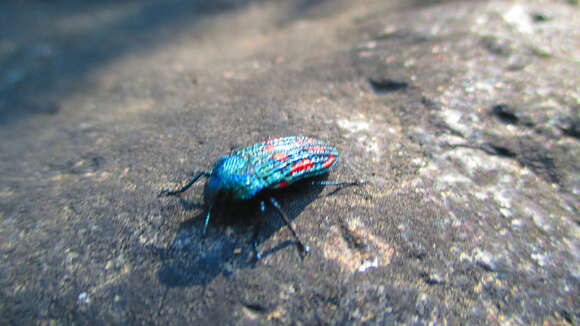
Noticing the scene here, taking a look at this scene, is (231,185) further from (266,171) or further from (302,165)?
(302,165)

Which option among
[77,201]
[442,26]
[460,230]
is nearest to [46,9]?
[77,201]

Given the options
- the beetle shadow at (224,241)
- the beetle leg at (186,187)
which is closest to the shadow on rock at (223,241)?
the beetle shadow at (224,241)

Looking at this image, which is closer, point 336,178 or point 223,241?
point 223,241

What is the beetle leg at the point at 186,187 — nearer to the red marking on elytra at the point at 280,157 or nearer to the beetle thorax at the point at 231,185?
the beetle thorax at the point at 231,185

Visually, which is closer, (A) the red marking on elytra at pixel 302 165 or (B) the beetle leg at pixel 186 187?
(A) the red marking on elytra at pixel 302 165

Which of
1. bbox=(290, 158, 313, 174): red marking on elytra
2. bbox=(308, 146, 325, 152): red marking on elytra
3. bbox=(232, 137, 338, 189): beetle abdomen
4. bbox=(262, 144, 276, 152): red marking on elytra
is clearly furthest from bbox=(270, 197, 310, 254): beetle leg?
bbox=(308, 146, 325, 152): red marking on elytra

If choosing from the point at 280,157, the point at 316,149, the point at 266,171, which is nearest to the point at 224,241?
the point at 266,171
